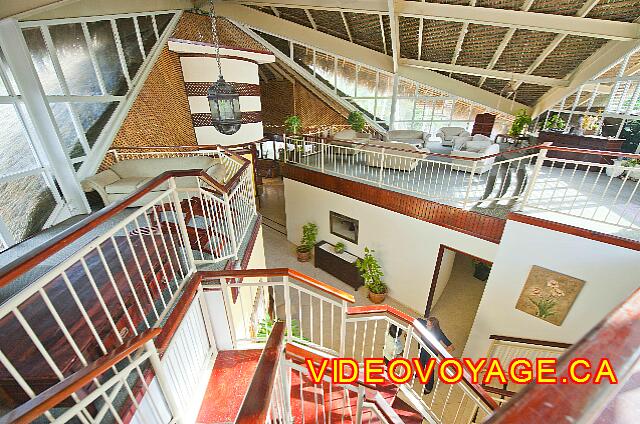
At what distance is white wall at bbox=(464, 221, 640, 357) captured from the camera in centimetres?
342

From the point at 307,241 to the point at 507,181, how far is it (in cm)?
493

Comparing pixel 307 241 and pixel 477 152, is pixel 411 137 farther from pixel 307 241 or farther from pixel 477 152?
pixel 307 241

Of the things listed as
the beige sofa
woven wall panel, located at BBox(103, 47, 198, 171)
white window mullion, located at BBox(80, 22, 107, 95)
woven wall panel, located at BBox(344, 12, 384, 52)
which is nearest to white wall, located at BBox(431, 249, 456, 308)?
the beige sofa

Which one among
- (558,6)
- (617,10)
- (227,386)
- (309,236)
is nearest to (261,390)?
(227,386)

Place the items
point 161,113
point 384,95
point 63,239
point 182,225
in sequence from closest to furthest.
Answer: point 63,239 < point 182,225 < point 161,113 < point 384,95

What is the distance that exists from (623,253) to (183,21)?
925cm

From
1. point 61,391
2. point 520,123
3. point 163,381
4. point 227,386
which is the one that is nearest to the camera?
point 61,391

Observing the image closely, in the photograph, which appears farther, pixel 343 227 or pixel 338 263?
pixel 343 227

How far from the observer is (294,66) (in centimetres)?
988

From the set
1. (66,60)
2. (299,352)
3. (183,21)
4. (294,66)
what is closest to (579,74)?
(294,66)

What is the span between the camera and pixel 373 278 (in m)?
6.15

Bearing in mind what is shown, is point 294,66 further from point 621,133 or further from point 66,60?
point 621,133

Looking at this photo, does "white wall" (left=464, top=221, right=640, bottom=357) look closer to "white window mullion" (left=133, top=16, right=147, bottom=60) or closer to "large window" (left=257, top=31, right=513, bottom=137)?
"large window" (left=257, top=31, right=513, bottom=137)

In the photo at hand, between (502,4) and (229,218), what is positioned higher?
(502,4)
